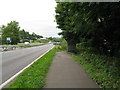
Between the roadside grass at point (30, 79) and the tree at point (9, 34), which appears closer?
the roadside grass at point (30, 79)

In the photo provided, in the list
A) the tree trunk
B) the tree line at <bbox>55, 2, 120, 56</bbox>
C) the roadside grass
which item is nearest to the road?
the roadside grass

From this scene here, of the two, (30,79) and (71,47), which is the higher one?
Result: (71,47)

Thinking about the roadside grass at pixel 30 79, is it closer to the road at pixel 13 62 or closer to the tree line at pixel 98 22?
the road at pixel 13 62

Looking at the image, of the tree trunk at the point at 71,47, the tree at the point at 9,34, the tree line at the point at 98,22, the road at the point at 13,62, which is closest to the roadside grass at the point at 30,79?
the road at the point at 13,62

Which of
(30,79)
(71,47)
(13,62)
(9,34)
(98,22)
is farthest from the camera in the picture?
(9,34)

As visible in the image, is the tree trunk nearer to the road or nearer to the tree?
the road

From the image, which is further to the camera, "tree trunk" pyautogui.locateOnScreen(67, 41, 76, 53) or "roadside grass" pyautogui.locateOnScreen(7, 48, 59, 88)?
"tree trunk" pyautogui.locateOnScreen(67, 41, 76, 53)

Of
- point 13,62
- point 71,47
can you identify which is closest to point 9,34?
point 71,47

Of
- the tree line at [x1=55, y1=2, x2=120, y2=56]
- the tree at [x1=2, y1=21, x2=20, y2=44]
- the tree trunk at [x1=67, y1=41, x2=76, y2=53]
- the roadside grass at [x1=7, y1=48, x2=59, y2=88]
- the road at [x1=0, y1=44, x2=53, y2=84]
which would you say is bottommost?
the road at [x1=0, y1=44, x2=53, y2=84]

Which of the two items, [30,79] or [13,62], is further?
[13,62]

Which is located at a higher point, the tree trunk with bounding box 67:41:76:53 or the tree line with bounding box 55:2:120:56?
the tree line with bounding box 55:2:120:56

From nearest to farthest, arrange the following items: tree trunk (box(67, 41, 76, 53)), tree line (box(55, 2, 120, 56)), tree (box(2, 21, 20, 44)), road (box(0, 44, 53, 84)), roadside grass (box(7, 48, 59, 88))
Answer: roadside grass (box(7, 48, 59, 88)), tree line (box(55, 2, 120, 56)), road (box(0, 44, 53, 84)), tree trunk (box(67, 41, 76, 53)), tree (box(2, 21, 20, 44))

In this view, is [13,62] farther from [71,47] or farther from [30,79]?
[71,47]

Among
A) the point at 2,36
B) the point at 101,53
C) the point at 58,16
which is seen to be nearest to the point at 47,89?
the point at 101,53
